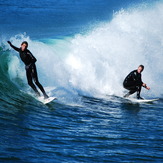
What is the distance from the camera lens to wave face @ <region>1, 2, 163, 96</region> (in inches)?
559

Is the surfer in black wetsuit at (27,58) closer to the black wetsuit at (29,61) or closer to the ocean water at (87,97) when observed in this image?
the black wetsuit at (29,61)

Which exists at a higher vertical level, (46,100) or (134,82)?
(134,82)

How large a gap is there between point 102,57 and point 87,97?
4.18 metres

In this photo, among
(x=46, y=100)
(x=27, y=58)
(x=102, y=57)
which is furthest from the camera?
(x=102, y=57)

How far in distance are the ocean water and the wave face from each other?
4 centimetres

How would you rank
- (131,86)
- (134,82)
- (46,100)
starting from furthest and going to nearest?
(131,86)
(134,82)
(46,100)

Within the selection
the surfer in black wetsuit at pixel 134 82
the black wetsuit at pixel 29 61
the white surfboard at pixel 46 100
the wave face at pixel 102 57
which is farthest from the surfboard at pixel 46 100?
the surfer in black wetsuit at pixel 134 82

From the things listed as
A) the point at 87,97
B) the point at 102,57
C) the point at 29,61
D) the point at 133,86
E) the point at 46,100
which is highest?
the point at 102,57

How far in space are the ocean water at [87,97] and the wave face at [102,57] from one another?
4cm

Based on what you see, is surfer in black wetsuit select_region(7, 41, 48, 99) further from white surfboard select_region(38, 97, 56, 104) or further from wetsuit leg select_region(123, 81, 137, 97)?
wetsuit leg select_region(123, 81, 137, 97)

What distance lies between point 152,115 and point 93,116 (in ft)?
5.90

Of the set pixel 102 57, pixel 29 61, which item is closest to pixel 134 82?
pixel 29 61

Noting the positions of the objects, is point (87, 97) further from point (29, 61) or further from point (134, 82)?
point (29, 61)

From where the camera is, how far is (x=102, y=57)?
55.4 ft
